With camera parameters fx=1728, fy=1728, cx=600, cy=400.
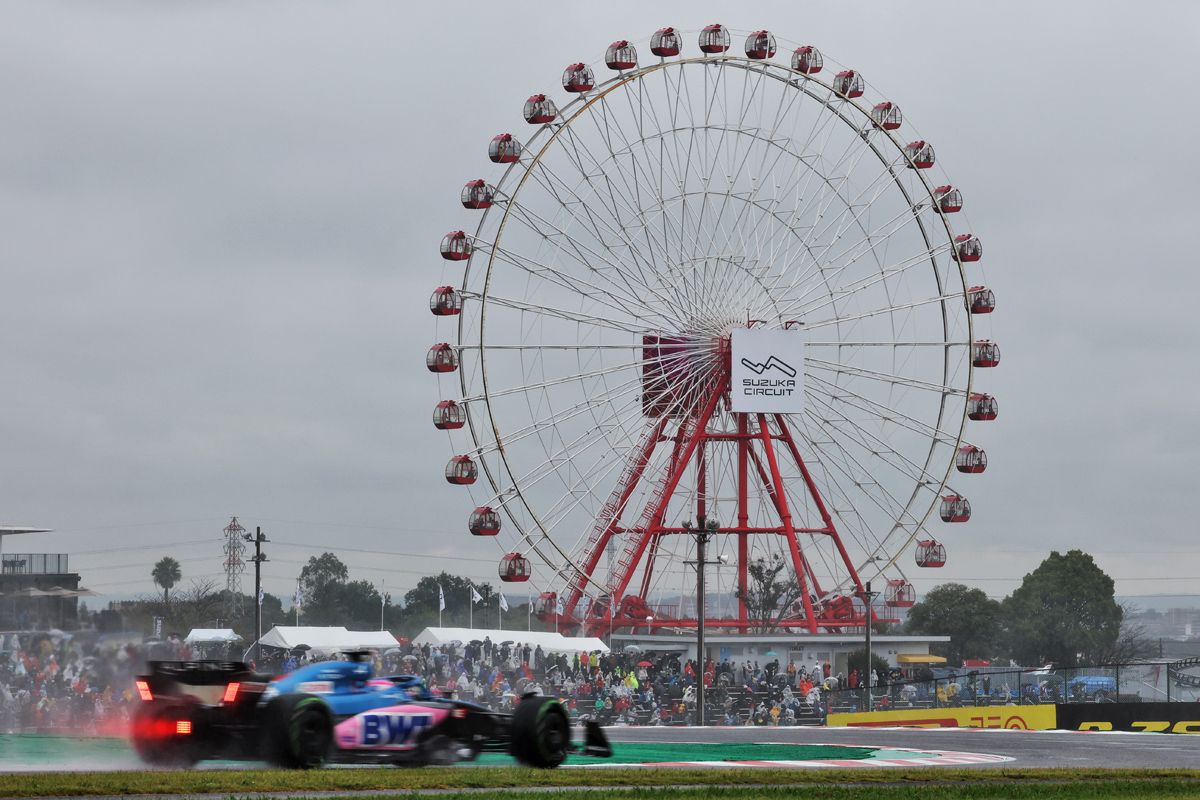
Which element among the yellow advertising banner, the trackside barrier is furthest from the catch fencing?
the trackside barrier

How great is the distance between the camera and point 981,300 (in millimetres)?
58750

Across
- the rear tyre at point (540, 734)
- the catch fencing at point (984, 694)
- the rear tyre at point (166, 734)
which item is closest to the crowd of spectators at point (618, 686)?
the catch fencing at point (984, 694)

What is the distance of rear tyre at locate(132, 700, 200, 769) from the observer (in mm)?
20828

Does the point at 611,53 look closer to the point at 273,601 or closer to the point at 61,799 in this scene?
the point at 61,799

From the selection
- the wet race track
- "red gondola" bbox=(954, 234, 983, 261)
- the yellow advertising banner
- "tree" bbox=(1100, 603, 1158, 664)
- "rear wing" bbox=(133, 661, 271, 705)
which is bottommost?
"tree" bbox=(1100, 603, 1158, 664)

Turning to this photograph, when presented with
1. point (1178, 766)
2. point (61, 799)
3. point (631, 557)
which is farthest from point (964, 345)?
point (61, 799)

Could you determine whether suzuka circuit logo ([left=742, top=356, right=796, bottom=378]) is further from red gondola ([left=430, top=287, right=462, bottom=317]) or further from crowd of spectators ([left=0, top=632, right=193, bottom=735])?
crowd of spectators ([left=0, top=632, right=193, bottom=735])

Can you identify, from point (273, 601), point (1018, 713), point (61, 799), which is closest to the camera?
point (61, 799)

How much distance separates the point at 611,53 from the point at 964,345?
15.6m

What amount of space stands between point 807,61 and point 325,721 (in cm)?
4099

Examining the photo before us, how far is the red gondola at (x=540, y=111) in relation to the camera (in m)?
53.9

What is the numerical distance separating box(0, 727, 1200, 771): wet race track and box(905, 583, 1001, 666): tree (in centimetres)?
8165

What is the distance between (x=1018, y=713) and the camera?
43.4 m

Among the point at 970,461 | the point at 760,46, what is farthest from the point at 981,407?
the point at 760,46
